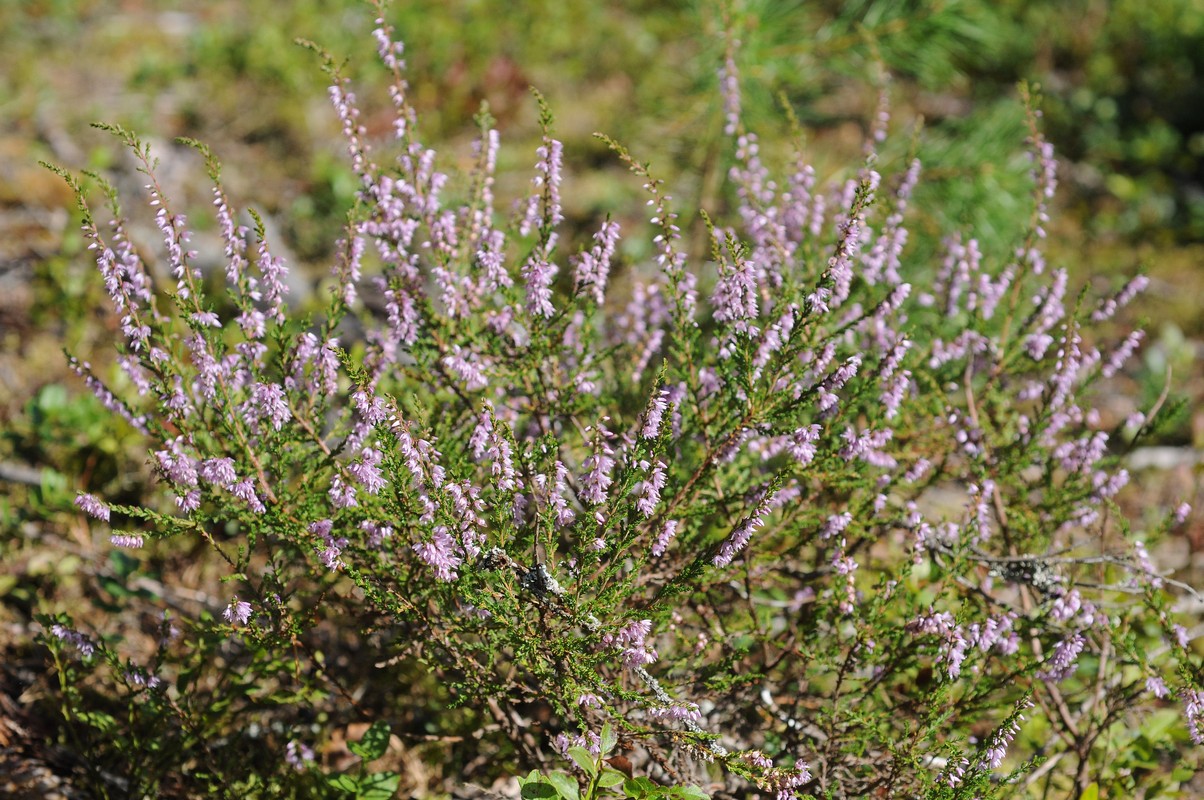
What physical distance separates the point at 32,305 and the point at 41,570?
6.98 ft

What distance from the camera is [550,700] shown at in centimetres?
269

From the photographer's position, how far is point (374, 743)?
2.98 metres

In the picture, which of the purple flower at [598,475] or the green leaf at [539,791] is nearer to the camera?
the purple flower at [598,475]

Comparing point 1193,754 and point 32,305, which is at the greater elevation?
point 32,305

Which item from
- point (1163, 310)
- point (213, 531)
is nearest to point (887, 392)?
point (213, 531)

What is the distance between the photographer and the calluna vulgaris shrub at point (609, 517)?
2.58 m

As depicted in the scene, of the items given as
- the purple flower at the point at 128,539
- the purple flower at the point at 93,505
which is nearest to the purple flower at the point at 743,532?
the purple flower at the point at 128,539

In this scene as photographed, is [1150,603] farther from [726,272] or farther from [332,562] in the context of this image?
[332,562]

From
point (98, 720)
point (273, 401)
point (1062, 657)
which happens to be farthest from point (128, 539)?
point (1062, 657)

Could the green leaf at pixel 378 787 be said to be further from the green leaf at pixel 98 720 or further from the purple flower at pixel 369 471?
the purple flower at pixel 369 471

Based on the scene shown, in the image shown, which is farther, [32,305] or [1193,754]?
[32,305]

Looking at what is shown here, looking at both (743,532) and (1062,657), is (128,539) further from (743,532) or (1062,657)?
(1062,657)

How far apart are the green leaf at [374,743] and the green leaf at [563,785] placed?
719 millimetres

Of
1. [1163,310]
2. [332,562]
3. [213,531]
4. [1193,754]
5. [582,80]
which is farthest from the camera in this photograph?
[582,80]
